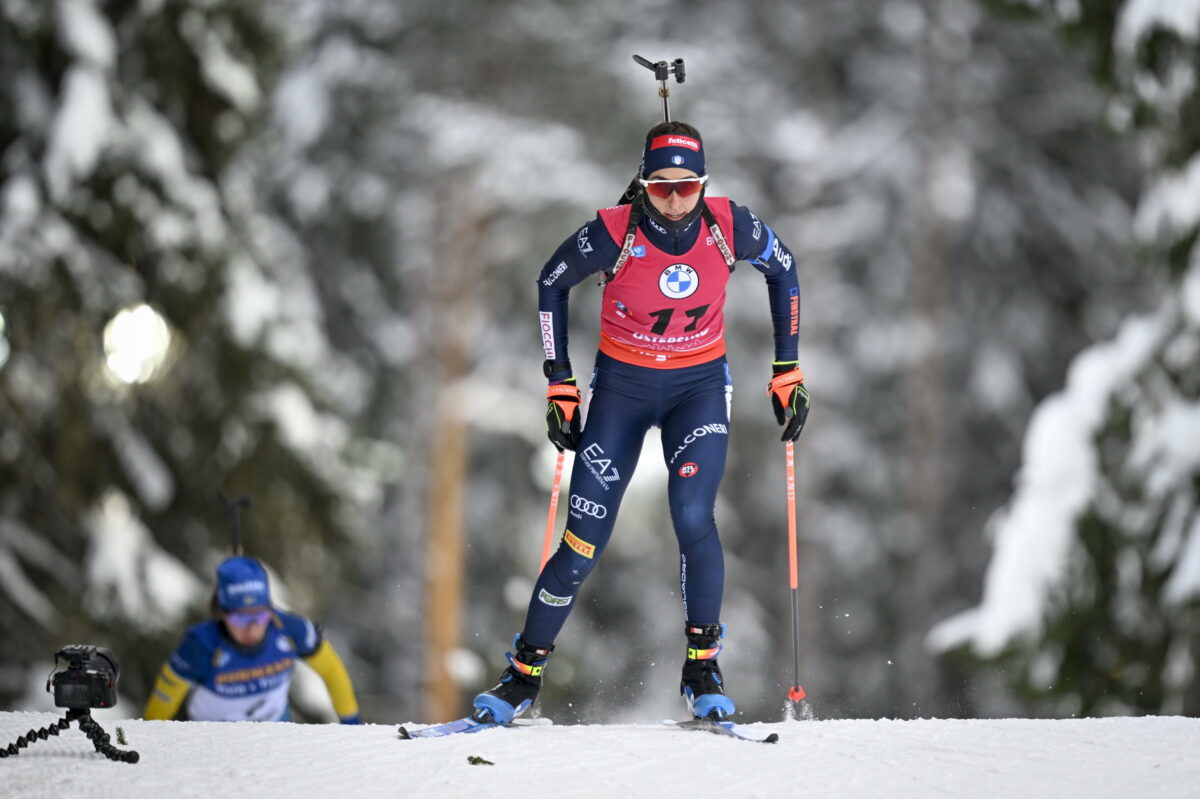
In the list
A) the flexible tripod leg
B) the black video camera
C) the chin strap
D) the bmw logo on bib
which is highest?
the chin strap

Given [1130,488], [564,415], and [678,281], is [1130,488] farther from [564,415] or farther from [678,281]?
[564,415]

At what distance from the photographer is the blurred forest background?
34.5ft

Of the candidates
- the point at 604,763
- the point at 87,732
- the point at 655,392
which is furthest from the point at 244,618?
the point at 604,763

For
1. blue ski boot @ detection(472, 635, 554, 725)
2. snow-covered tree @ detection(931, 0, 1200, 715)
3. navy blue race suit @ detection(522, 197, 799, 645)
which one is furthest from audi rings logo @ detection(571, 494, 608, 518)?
snow-covered tree @ detection(931, 0, 1200, 715)

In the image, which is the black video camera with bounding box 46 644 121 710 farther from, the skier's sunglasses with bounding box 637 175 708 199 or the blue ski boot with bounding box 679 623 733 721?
the skier's sunglasses with bounding box 637 175 708 199

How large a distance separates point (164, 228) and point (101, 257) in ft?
1.76

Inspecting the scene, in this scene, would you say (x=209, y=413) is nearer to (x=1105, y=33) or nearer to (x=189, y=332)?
(x=189, y=332)

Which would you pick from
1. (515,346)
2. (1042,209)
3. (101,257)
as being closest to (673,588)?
(515,346)

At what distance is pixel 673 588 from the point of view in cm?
1766

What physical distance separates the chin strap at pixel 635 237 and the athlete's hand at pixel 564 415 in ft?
1.45

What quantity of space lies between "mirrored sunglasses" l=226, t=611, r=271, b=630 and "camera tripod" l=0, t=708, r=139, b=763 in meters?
2.56

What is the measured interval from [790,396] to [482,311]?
11034 mm

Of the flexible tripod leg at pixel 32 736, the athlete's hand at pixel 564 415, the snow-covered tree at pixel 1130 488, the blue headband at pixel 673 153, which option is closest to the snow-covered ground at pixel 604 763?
the flexible tripod leg at pixel 32 736

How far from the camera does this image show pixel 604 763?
4750mm
